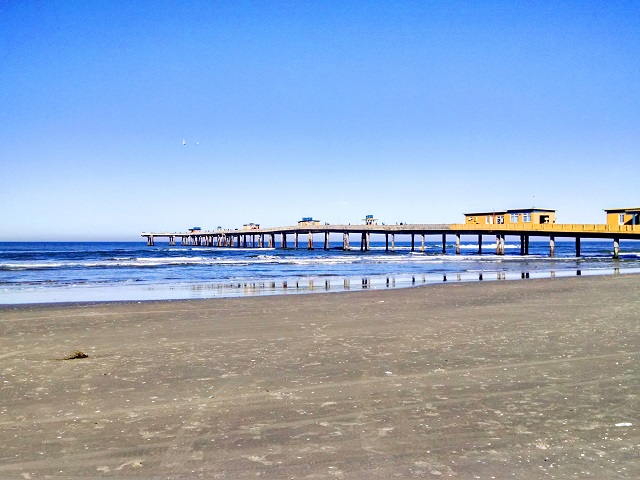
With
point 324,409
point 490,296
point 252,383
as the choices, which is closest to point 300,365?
point 252,383

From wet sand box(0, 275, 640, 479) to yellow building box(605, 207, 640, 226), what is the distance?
49.5 meters

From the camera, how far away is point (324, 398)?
646 centimetres

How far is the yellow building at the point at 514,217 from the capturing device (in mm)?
65312

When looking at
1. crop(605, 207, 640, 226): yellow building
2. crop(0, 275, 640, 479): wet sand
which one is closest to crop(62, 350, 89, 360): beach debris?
crop(0, 275, 640, 479): wet sand

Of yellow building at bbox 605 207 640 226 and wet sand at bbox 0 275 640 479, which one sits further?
yellow building at bbox 605 207 640 226

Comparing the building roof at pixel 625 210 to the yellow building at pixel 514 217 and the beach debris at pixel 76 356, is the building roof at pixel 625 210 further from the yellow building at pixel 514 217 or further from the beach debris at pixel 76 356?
the beach debris at pixel 76 356

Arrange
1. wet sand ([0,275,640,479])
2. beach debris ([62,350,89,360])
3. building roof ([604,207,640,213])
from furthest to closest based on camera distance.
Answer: building roof ([604,207,640,213]) < beach debris ([62,350,89,360]) < wet sand ([0,275,640,479])

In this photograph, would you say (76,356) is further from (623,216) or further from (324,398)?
(623,216)

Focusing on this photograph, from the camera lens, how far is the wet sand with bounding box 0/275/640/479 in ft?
15.1

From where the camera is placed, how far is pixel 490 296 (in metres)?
18.8

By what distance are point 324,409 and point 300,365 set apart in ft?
7.47

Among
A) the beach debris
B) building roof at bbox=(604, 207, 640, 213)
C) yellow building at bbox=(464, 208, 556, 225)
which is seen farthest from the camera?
yellow building at bbox=(464, 208, 556, 225)

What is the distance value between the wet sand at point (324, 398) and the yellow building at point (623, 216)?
49.5 meters

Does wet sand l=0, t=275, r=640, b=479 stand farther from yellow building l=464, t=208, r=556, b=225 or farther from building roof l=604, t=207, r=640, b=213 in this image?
yellow building l=464, t=208, r=556, b=225
